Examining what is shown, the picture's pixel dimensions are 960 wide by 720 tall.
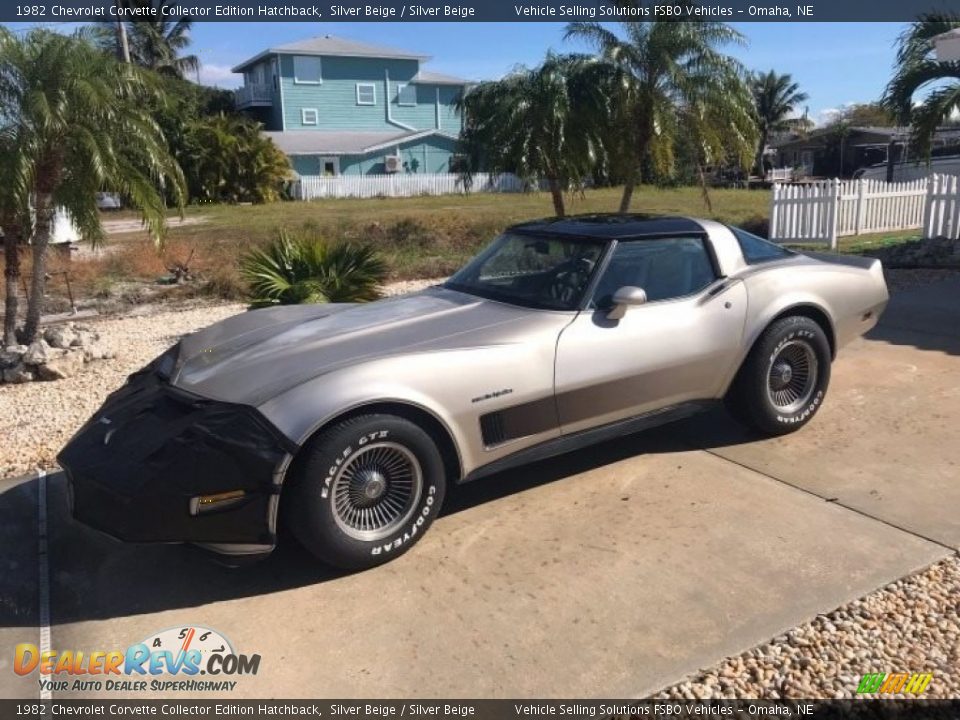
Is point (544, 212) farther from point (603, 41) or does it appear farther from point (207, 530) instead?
point (207, 530)

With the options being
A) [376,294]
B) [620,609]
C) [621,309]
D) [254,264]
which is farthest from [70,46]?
[620,609]

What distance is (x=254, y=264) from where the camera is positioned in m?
7.82

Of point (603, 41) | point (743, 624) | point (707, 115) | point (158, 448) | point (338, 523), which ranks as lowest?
Result: point (743, 624)

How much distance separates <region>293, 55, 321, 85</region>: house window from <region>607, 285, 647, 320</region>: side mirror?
4142cm

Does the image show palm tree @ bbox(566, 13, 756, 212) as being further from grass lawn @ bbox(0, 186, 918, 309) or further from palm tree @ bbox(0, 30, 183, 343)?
palm tree @ bbox(0, 30, 183, 343)

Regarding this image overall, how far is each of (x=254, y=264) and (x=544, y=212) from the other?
53.2 feet

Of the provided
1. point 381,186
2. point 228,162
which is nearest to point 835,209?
point 228,162

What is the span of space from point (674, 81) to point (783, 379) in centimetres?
655

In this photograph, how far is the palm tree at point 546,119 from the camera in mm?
10180

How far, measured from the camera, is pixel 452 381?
11.7 ft

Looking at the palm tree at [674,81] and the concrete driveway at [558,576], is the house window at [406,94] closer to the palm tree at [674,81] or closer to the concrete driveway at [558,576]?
the palm tree at [674,81]

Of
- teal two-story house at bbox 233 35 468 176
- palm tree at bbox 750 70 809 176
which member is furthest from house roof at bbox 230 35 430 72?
palm tree at bbox 750 70 809 176

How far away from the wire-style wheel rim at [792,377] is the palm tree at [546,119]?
223 inches

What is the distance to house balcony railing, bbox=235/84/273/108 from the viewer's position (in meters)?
43.3
